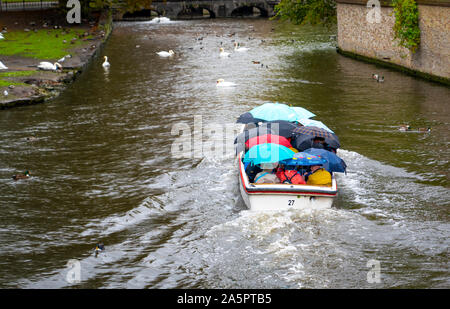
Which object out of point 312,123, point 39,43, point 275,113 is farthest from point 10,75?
point 312,123

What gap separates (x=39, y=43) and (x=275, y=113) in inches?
1356

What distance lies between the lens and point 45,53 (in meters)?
44.8

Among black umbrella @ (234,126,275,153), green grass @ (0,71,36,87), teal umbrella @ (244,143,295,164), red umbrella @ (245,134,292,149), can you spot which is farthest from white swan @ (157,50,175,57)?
teal umbrella @ (244,143,295,164)

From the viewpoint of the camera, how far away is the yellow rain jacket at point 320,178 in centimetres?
1714

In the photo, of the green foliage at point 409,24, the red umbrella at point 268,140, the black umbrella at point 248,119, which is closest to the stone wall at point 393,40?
the green foliage at point 409,24

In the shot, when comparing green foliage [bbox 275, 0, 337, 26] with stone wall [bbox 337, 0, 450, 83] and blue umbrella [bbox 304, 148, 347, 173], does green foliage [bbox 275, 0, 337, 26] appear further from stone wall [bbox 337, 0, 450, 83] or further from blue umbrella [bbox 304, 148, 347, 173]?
blue umbrella [bbox 304, 148, 347, 173]

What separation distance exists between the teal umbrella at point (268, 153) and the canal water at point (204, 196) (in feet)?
4.84

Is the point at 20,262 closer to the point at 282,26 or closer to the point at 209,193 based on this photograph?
the point at 209,193

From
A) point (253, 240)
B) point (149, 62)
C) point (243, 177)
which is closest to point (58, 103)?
point (149, 62)

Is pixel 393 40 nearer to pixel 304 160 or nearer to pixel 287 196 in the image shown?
pixel 304 160

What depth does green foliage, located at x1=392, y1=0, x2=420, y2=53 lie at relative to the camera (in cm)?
3575

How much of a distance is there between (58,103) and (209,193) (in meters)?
16.1

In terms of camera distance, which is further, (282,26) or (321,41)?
(282,26)

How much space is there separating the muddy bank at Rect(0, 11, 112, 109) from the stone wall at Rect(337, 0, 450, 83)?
1918 cm
